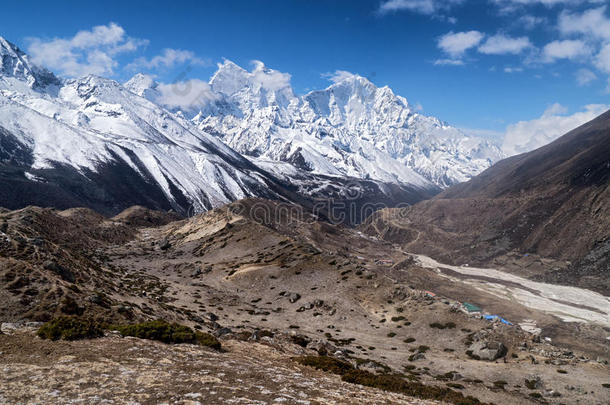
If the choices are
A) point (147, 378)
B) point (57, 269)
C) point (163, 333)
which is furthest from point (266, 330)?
point (147, 378)

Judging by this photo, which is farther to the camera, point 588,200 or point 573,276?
point 588,200

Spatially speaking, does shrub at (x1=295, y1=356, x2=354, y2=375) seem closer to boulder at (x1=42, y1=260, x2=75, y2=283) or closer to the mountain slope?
boulder at (x1=42, y1=260, x2=75, y2=283)

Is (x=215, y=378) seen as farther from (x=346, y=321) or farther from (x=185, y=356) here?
(x=346, y=321)

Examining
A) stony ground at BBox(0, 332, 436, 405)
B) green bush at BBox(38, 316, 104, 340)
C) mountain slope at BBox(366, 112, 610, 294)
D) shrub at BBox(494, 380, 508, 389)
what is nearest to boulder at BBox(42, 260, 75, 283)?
green bush at BBox(38, 316, 104, 340)

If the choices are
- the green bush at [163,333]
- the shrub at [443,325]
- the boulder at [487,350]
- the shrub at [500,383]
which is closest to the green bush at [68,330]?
the green bush at [163,333]

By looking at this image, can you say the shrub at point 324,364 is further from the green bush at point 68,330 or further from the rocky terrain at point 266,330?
the green bush at point 68,330

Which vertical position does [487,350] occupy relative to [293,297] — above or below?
above

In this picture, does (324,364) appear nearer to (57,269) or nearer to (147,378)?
(147,378)

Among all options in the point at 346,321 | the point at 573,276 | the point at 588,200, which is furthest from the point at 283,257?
the point at 588,200
